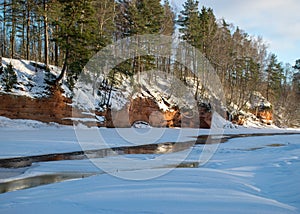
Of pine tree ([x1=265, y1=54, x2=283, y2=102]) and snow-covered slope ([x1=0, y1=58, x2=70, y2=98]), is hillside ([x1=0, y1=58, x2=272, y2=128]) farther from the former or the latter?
pine tree ([x1=265, y1=54, x2=283, y2=102])

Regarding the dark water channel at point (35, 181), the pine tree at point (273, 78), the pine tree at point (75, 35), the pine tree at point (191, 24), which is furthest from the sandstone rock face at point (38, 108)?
the pine tree at point (273, 78)

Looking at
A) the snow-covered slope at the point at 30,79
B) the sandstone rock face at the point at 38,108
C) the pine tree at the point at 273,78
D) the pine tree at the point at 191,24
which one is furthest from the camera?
the pine tree at the point at 273,78

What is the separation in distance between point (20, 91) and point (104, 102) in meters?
8.99

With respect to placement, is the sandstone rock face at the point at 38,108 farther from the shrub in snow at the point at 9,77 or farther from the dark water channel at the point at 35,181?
the dark water channel at the point at 35,181

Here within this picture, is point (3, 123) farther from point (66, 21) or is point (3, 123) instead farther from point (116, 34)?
point (116, 34)

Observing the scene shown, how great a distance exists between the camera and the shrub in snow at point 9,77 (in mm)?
21219

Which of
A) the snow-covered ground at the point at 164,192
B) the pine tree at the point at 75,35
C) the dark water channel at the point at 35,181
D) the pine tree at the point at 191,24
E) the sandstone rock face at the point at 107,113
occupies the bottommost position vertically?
the dark water channel at the point at 35,181

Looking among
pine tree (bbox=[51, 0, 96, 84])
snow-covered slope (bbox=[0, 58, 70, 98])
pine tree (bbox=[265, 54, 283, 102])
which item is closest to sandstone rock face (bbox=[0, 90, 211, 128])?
snow-covered slope (bbox=[0, 58, 70, 98])

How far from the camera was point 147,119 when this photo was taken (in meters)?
31.6

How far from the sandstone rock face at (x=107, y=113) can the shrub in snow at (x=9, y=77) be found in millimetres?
853

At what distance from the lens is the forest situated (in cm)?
2458

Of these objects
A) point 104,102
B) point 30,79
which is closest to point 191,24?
point 104,102

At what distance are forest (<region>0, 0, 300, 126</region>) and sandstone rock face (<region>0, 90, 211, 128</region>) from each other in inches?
118

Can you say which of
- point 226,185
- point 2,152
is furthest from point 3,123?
point 226,185
